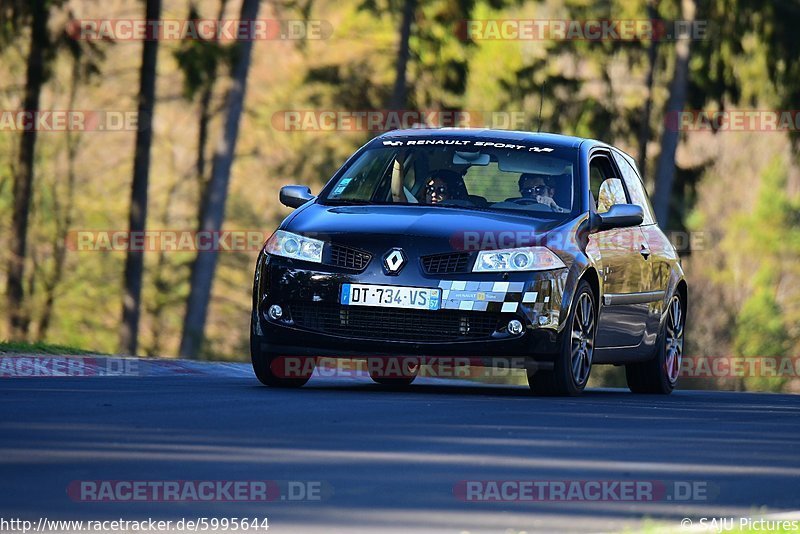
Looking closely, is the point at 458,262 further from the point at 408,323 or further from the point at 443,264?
the point at 408,323

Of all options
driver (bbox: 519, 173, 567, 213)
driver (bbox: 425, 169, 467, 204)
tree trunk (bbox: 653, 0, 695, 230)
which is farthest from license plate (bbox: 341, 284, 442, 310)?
tree trunk (bbox: 653, 0, 695, 230)

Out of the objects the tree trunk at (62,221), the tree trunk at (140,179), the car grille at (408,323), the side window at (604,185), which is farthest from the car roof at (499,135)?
the tree trunk at (62,221)

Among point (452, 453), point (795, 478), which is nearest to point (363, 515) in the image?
point (452, 453)

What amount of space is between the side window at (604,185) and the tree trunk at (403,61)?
92.1ft

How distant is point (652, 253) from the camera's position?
1452 cm

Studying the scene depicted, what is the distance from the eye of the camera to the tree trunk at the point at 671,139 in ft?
120

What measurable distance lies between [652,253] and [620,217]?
1.59 m

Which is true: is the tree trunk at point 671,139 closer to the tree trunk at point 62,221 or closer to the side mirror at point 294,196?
the tree trunk at point 62,221

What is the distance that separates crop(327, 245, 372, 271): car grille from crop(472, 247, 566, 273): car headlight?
27.4 inches

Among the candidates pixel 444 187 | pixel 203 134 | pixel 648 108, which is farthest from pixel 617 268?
pixel 203 134

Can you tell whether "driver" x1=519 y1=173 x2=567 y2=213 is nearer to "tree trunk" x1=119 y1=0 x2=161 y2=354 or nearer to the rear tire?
the rear tire

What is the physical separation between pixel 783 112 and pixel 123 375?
27.2 metres

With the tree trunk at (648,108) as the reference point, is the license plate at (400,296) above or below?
below

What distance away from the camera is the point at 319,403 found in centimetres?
1105
